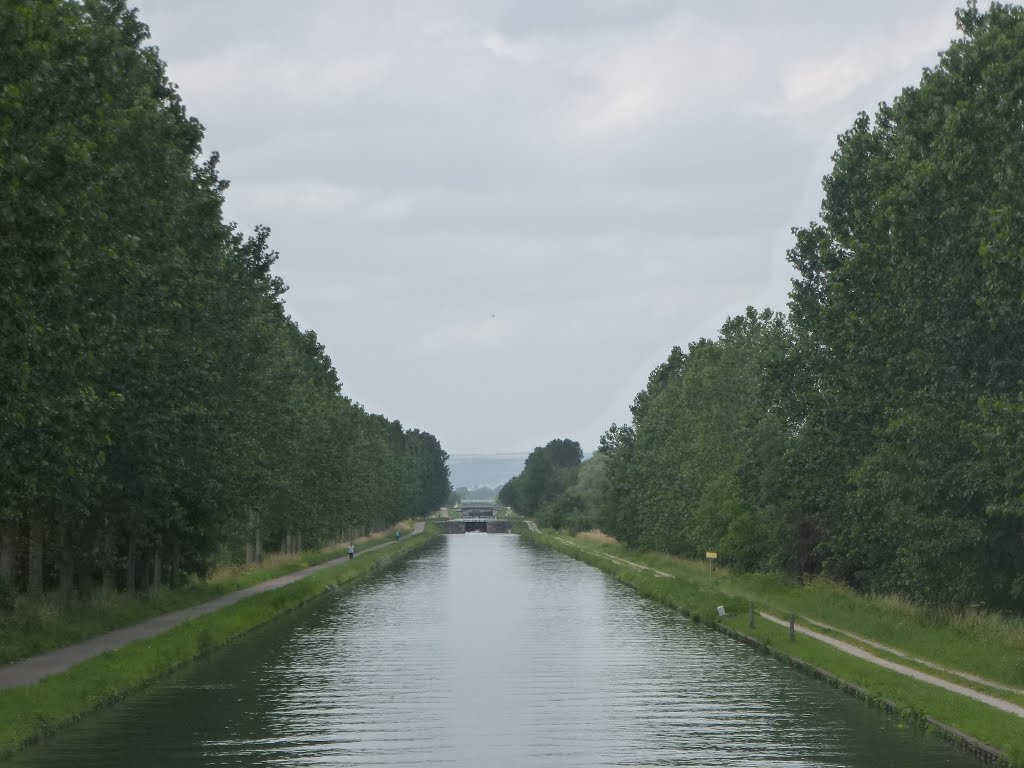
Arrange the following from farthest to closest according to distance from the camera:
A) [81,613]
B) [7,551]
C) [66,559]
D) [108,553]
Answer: [108,553], [66,559], [7,551], [81,613]

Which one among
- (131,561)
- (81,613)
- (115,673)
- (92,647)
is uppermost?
(131,561)

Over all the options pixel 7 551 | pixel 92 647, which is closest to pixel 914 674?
pixel 92 647

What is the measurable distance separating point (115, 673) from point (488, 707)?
29.9ft

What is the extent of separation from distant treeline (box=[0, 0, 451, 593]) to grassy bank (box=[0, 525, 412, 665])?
59.5 inches

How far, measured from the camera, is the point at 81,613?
46.5 meters

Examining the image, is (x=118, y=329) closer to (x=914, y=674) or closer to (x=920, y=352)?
(x=914, y=674)

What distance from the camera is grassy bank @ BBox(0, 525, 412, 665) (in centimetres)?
3859

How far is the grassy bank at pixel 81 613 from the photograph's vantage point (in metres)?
38.6

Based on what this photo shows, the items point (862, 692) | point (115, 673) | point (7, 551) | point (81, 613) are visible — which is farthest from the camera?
point (7, 551)

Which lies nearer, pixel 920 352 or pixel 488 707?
pixel 488 707

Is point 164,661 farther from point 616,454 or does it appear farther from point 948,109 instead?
point 616,454

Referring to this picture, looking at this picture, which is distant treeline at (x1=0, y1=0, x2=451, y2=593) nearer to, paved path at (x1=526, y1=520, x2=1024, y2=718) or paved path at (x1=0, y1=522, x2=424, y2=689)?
paved path at (x1=0, y1=522, x2=424, y2=689)

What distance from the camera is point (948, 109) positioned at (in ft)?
146

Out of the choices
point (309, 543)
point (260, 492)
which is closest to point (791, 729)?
point (260, 492)
